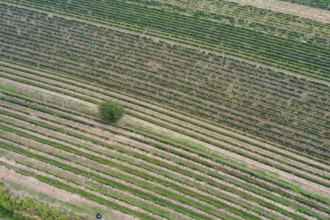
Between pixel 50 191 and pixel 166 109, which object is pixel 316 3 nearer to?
pixel 166 109

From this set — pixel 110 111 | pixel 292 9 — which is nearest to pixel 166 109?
pixel 110 111

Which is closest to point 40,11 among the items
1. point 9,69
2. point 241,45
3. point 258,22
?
point 9,69

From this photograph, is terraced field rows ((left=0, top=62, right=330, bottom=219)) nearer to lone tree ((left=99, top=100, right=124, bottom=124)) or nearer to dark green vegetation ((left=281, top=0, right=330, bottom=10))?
lone tree ((left=99, top=100, right=124, bottom=124))

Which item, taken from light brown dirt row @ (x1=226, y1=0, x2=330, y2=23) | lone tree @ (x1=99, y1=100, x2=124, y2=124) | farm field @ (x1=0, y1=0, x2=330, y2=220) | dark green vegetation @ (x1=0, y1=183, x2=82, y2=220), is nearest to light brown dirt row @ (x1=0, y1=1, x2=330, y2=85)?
farm field @ (x1=0, y1=0, x2=330, y2=220)

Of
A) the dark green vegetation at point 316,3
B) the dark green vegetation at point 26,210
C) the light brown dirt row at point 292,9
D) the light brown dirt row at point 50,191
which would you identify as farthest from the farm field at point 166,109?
the dark green vegetation at point 316,3

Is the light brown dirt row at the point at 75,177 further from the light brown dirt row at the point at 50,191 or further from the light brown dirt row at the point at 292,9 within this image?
the light brown dirt row at the point at 292,9
